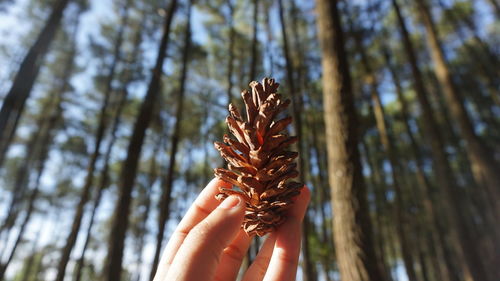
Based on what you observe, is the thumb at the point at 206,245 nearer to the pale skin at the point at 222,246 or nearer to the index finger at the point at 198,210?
the pale skin at the point at 222,246

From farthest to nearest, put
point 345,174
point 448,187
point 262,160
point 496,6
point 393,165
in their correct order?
point 496,6 < point 393,165 < point 448,187 < point 345,174 < point 262,160

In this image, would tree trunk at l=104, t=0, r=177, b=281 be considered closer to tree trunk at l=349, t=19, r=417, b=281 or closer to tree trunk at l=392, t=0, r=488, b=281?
tree trunk at l=392, t=0, r=488, b=281

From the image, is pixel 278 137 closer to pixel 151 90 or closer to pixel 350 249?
pixel 350 249

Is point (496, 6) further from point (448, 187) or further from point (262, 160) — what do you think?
point (262, 160)

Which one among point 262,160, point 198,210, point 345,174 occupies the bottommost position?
point 198,210

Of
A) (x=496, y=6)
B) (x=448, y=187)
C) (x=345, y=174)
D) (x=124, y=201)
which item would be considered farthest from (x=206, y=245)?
(x=496, y=6)

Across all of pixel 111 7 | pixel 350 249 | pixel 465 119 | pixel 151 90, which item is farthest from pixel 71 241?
pixel 111 7
